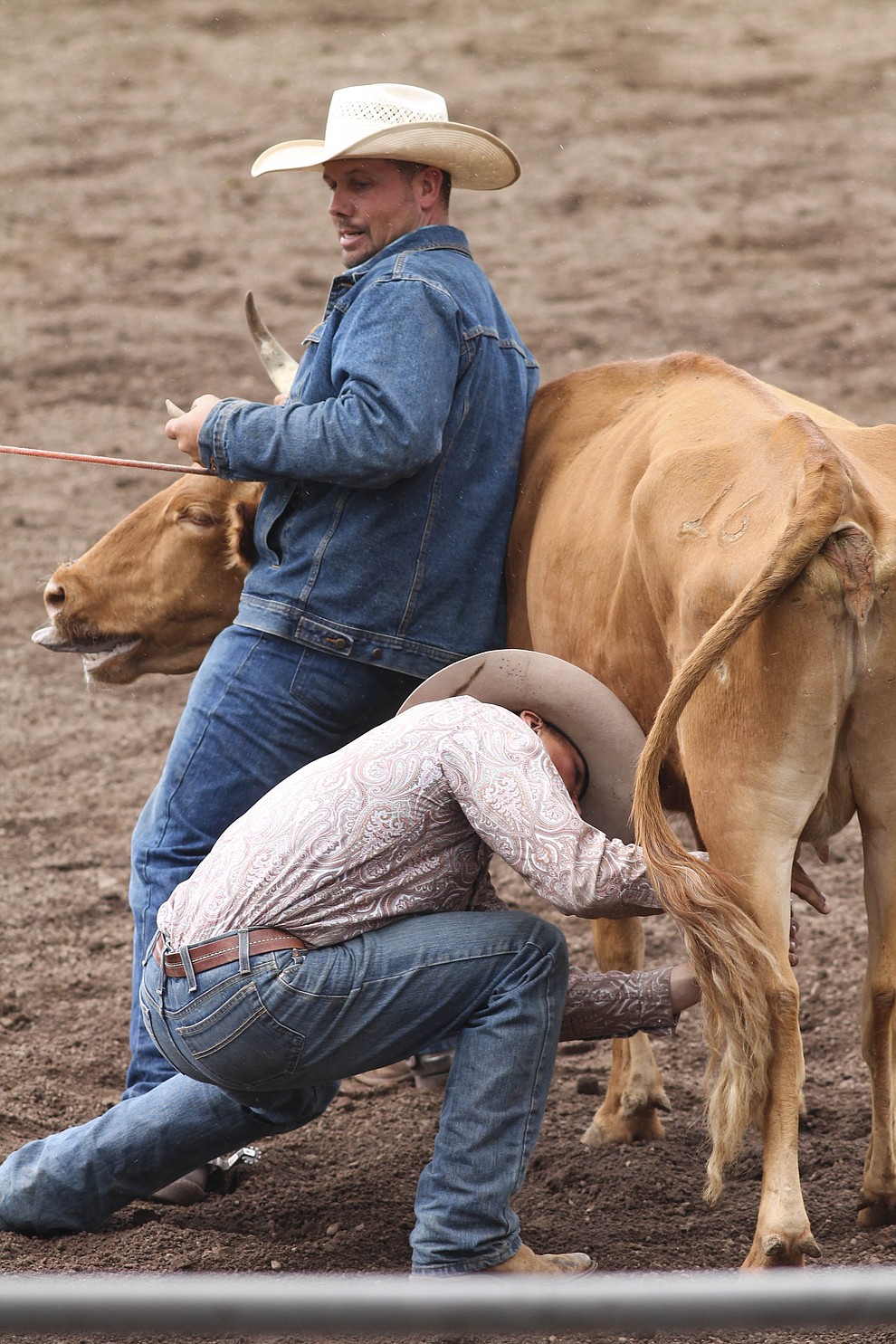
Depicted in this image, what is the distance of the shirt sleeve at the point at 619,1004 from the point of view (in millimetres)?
3078

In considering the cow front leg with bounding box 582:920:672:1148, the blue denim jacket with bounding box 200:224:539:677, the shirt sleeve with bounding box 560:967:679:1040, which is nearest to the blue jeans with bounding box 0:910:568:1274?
the shirt sleeve with bounding box 560:967:679:1040

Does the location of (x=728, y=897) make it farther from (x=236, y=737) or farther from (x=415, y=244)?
(x=415, y=244)

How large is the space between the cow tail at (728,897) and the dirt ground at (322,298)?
647mm

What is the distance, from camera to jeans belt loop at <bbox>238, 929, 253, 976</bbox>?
2.85 metres

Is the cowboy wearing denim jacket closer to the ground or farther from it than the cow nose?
farther from it

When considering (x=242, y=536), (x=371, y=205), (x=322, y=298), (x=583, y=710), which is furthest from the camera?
(x=322, y=298)

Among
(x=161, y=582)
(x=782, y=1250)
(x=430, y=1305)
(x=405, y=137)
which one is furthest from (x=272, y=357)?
(x=430, y=1305)

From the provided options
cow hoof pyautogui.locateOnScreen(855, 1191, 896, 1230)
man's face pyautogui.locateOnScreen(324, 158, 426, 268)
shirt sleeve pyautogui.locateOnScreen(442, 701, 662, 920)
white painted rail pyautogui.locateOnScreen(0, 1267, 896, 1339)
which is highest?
man's face pyautogui.locateOnScreen(324, 158, 426, 268)

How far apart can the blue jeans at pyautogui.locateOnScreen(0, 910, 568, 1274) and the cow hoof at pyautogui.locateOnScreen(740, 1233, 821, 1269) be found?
447 mm

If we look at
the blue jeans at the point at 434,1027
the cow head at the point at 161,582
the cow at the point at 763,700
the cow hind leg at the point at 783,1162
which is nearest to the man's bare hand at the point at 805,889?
the cow at the point at 763,700

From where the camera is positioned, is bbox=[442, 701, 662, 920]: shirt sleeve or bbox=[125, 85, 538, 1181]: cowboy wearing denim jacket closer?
bbox=[442, 701, 662, 920]: shirt sleeve

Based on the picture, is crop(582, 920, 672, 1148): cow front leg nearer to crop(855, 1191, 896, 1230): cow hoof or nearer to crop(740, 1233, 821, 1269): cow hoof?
crop(855, 1191, 896, 1230): cow hoof

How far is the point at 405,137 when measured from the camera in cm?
364

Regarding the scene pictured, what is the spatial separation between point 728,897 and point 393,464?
1223 millimetres
